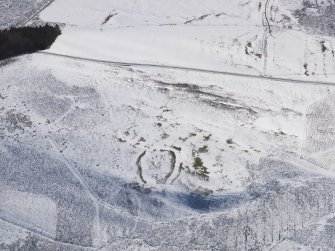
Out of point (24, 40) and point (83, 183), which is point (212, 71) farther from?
point (24, 40)

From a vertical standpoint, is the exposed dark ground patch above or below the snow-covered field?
above

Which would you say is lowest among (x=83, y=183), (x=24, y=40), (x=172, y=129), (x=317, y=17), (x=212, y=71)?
(x=83, y=183)

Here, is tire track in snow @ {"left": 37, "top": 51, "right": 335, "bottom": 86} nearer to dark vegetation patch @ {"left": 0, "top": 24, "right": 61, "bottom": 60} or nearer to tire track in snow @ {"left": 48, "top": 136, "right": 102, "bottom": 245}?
dark vegetation patch @ {"left": 0, "top": 24, "right": 61, "bottom": 60}

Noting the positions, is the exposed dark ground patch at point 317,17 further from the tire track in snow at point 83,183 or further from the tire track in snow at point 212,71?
the tire track in snow at point 83,183

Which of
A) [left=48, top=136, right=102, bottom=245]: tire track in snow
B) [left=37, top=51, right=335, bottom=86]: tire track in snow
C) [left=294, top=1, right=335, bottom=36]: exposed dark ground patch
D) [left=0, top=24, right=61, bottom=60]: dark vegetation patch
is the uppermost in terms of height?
[left=0, top=24, right=61, bottom=60]: dark vegetation patch

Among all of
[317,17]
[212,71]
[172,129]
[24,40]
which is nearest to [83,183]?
[172,129]

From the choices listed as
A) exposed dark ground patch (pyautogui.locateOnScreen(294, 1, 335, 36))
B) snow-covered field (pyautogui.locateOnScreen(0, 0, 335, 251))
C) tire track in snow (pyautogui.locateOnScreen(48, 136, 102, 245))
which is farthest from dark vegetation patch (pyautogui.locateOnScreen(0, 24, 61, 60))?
exposed dark ground patch (pyautogui.locateOnScreen(294, 1, 335, 36))

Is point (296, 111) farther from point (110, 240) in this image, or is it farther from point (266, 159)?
point (110, 240)
